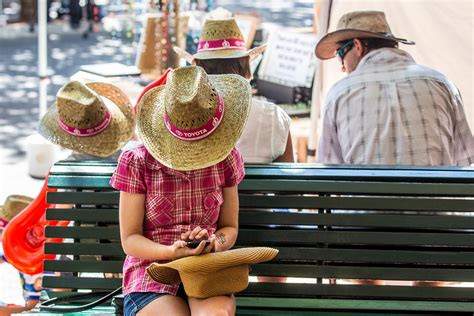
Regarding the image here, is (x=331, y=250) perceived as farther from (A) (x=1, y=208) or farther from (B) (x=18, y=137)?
(B) (x=18, y=137)

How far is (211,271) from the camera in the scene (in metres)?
3.00

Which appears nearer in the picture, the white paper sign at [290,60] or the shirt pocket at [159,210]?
the shirt pocket at [159,210]

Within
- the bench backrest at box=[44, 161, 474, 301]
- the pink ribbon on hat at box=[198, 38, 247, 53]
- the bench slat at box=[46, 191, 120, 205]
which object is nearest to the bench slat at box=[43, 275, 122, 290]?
the bench backrest at box=[44, 161, 474, 301]

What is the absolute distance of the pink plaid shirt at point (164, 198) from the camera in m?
3.20

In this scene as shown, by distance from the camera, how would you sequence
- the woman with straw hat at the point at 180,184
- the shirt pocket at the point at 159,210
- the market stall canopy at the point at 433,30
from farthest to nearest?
the market stall canopy at the point at 433,30 → the shirt pocket at the point at 159,210 → the woman with straw hat at the point at 180,184

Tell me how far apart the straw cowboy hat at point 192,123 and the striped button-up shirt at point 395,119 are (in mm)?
1041

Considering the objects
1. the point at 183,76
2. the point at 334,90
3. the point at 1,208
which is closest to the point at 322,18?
the point at 334,90

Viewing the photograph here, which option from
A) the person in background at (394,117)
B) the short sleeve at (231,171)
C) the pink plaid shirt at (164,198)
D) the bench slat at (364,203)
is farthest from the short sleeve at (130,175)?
the person in background at (394,117)

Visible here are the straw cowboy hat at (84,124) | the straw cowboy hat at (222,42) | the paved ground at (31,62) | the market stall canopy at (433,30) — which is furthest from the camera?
the paved ground at (31,62)

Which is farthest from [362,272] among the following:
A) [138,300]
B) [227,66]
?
[227,66]

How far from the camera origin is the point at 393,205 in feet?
11.8

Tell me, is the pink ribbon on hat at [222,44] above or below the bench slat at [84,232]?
above

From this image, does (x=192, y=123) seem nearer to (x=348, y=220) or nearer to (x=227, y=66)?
(x=348, y=220)

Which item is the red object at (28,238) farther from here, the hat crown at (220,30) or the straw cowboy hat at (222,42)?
the hat crown at (220,30)
